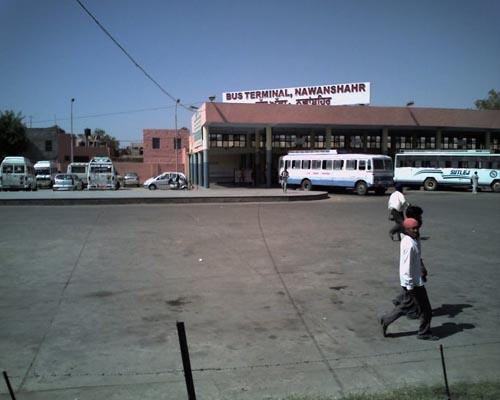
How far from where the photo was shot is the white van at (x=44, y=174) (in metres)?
44.3

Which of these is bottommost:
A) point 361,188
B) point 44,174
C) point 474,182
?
point 361,188

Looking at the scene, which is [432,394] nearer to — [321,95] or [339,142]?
[321,95]

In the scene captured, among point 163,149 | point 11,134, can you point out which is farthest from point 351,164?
point 11,134

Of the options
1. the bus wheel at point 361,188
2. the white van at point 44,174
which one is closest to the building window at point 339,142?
the bus wheel at point 361,188

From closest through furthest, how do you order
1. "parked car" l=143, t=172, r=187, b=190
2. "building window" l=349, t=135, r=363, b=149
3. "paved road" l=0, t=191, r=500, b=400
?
"paved road" l=0, t=191, r=500, b=400 → "parked car" l=143, t=172, r=187, b=190 → "building window" l=349, t=135, r=363, b=149

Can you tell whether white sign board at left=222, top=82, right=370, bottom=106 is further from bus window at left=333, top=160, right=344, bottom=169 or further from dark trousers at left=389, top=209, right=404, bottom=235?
dark trousers at left=389, top=209, right=404, bottom=235

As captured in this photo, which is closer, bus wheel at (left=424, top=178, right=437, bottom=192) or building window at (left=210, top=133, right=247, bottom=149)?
bus wheel at (left=424, top=178, right=437, bottom=192)

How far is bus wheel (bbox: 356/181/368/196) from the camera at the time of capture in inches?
1171

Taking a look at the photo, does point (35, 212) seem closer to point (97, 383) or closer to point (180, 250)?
point (180, 250)

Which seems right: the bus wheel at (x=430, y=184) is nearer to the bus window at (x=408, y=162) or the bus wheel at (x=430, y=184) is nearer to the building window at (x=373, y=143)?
the bus window at (x=408, y=162)

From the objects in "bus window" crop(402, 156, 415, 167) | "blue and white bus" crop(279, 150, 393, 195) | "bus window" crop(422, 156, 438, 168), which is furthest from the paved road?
"bus window" crop(402, 156, 415, 167)

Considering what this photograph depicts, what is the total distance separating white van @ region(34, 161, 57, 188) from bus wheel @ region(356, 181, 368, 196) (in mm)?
28951

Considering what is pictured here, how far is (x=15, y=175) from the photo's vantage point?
34312 mm

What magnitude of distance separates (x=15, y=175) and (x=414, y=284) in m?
34.2
